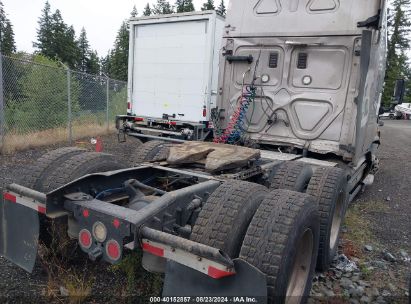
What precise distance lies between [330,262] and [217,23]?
20.9ft

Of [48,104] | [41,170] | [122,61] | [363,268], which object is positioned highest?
[122,61]

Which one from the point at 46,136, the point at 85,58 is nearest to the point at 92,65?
the point at 85,58

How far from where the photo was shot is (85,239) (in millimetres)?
2641

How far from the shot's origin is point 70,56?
67.7m

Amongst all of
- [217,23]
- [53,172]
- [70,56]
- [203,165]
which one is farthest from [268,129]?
[70,56]

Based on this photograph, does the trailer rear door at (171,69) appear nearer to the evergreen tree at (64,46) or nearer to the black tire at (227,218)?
the black tire at (227,218)

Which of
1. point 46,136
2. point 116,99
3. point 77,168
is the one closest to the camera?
point 77,168

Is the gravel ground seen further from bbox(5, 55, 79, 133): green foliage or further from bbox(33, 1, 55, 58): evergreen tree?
bbox(33, 1, 55, 58): evergreen tree

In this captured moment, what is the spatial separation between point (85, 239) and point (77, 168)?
973 millimetres

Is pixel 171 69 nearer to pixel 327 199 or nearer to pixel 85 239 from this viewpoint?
pixel 327 199

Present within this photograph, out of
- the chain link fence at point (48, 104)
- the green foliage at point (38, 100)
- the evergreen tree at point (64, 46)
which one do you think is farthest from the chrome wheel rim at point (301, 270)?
the evergreen tree at point (64, 46)

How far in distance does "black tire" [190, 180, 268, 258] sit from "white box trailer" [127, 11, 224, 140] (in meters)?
5.96

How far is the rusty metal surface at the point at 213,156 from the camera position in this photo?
3.66 metres

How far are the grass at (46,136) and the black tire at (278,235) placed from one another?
797 cm
